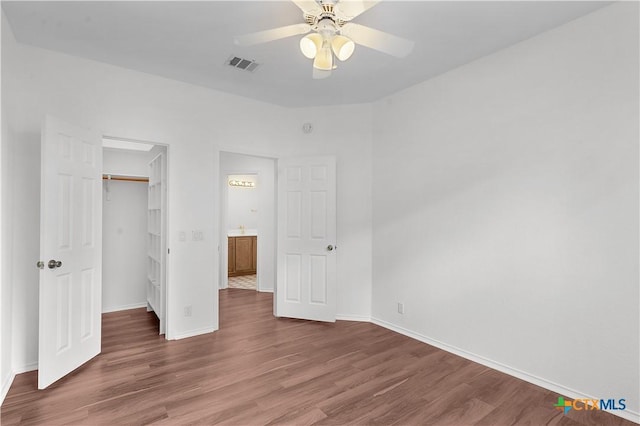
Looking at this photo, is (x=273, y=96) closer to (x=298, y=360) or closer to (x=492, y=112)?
(x=492, y=112)

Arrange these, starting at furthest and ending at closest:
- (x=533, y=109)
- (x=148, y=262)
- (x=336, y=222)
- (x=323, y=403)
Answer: (x=148, y=262) < (x=336, y=222) < (x=533, y=109) < (x=323, y=403)

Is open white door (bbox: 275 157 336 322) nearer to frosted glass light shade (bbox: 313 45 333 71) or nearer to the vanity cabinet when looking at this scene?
frosted glass light shade (bbox: 313 45 333 71)

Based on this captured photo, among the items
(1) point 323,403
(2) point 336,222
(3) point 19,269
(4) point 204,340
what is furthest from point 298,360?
(3) point 19,269

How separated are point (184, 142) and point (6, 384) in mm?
2523

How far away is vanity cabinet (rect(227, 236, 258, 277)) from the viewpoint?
699 centimetres

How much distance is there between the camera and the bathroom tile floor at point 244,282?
6181mm

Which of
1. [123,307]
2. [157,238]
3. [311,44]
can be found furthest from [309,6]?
[123,307]

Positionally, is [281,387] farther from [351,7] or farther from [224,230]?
[224,230]

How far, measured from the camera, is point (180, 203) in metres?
3.60

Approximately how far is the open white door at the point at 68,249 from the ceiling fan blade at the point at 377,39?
7.93 ft

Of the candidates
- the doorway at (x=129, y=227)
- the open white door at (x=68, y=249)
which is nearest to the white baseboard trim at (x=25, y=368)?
the open white door at (x=68, y=249)

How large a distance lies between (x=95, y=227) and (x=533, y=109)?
13.1ft

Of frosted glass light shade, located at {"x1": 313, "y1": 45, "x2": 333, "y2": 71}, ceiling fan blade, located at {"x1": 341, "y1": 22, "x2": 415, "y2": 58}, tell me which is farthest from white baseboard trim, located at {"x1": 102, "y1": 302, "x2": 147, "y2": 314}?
ceiling fan blade, located at {"x1": 341, "y1": 22, "x2": 415, "y2": 58}

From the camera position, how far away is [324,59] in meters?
2.23
